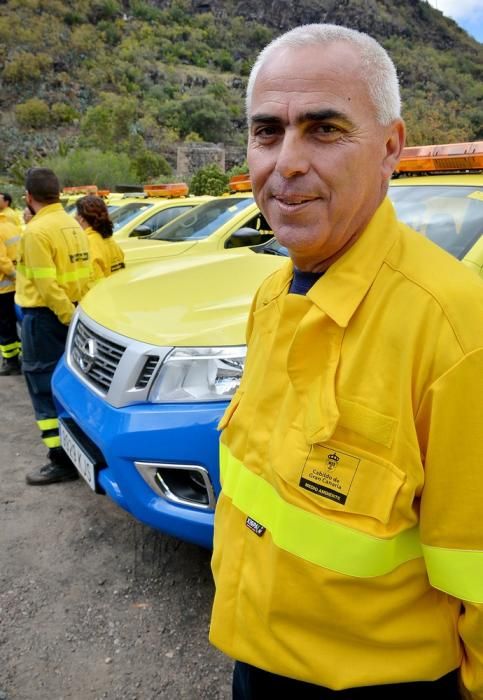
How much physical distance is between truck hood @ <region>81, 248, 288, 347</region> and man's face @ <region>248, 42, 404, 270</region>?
1.12 metres

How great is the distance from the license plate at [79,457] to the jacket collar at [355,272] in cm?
171

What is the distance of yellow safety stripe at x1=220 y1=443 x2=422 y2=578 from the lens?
3.04 feet

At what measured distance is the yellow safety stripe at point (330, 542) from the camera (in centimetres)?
93

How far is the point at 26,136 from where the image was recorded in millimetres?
40875

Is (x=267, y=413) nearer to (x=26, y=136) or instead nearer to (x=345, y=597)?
(x=345, y=597)

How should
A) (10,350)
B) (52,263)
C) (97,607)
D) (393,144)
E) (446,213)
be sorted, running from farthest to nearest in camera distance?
(10,350), (52,263), (446,213), (97,607), (393,144)

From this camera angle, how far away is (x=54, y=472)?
334cm

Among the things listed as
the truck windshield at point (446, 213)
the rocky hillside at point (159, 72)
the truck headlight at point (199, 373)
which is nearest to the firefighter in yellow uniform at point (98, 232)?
the truck windshield at point (446, 213)

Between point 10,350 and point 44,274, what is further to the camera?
point 10,350

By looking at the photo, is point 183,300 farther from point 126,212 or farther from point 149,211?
point 126,212

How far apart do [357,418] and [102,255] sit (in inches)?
176

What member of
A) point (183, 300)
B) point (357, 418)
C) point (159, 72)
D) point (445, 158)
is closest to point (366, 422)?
point (357, 418)

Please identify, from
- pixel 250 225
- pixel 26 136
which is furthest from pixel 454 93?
pixel 250 225

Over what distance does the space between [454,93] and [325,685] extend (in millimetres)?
79883
